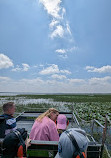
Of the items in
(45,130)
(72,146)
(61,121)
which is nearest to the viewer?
(72,146)

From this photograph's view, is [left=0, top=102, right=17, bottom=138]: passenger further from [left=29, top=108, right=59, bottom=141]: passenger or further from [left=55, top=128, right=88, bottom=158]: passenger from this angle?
[left=55, top=128, right=88, bottom=158]: passenger

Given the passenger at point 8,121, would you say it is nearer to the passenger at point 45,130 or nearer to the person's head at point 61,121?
the passenger at point 45,130

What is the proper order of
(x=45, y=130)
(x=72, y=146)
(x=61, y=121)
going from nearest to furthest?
1. (x=72, y=146)
2. (x=45, y=130)
3. (x=61, y=121)

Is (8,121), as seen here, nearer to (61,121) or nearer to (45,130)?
(45,130)

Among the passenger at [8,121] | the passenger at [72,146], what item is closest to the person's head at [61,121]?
the passenger at [8,121]

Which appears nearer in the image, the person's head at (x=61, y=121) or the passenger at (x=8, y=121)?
the passenger at (x=8, y=121)

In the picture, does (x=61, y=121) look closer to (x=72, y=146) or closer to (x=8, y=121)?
(x=8, y=121)

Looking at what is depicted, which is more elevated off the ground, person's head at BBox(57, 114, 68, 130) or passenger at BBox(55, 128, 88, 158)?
passenger at BBox(55, 128, 88, 158)

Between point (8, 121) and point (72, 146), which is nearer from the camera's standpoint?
point (72, 146)

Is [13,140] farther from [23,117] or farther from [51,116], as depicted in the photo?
[23,117]

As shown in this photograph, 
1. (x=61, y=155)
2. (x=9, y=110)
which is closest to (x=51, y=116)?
(x=9, y=110)

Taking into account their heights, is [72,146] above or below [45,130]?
above

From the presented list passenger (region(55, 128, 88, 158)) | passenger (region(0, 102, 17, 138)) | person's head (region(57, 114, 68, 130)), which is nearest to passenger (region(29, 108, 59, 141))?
passenger (region(0, 102, 17, 138))

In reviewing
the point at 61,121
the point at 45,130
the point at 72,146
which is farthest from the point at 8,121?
the point at 72,146
